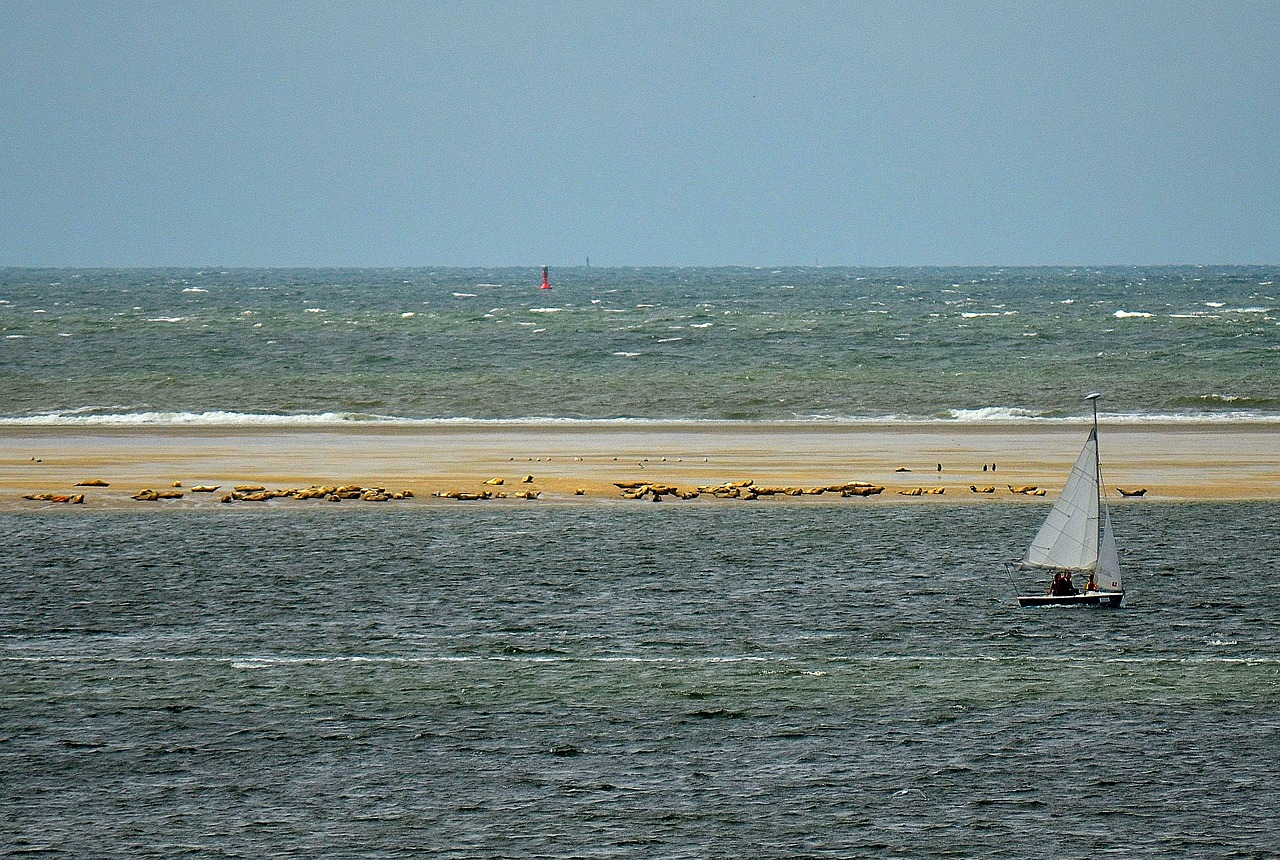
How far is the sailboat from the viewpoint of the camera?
59.8 feet

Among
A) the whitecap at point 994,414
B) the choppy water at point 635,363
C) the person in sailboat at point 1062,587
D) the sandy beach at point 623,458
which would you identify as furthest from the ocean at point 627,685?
the choppy water at point 635,363

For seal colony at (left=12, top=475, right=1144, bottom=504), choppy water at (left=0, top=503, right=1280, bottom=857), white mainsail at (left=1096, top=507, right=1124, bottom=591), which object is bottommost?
choppy water at (left=0, top=503, right=1280, bottom=857)

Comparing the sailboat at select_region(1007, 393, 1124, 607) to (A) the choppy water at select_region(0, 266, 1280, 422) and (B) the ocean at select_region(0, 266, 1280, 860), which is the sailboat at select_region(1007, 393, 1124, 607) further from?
(A) the choppy water at select_region(0, 266, 1280, 422)

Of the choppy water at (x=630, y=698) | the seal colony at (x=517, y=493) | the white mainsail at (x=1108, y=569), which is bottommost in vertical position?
the choppy water at (x=630, y=698)

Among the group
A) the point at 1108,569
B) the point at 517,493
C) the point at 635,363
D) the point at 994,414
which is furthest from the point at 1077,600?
the point at 635,363

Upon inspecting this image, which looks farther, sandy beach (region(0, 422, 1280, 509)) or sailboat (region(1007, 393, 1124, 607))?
sandy beach (region(0, 422, 1280, 509))

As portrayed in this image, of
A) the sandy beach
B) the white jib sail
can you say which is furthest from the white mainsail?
the sandy beach

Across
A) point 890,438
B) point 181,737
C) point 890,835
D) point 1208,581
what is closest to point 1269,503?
point 1208,581

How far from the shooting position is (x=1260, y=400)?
45438 millimetres

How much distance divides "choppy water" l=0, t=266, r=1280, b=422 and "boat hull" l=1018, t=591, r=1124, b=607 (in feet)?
80.6

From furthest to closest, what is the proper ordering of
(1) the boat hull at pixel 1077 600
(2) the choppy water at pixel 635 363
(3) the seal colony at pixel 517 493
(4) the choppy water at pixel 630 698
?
(2) the choppy water at pixel 635 363 → (3) the seal colony at pixel 517 493 → (1) the boat hull at pixel 1077 600 → (4) the choppy water at pixel 630 698

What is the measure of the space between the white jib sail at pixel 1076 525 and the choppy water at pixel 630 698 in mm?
682

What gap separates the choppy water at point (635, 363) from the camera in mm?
45375

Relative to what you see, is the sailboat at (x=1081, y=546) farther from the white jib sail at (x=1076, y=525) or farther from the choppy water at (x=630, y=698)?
the choppy water at (x=630, y=698)
